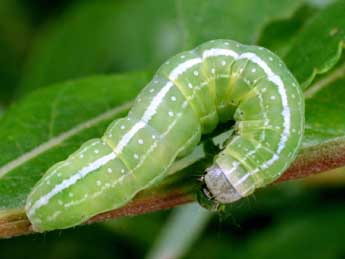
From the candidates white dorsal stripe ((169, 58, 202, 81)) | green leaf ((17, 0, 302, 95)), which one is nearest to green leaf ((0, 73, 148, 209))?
white dorsal stripe ((169, 58, 202, 81))

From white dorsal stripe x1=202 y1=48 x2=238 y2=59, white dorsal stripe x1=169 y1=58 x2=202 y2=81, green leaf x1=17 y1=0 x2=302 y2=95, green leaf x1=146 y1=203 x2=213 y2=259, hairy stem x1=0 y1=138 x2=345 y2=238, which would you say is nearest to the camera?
hairy stem x1=0 y1=138 x2=345 y2=238

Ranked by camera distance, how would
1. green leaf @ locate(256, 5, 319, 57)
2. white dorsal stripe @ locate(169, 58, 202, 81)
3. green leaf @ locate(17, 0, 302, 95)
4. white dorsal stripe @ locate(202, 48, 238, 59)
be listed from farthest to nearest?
green leaf @ locate(17, 0, 302, 95)
green leaf @ locate(256, 5, 319, 57)
white dorsal stripe @ locate(202, 48, 238, 59)
white dorsal stripe @ locate(169, 58, 202, 81)

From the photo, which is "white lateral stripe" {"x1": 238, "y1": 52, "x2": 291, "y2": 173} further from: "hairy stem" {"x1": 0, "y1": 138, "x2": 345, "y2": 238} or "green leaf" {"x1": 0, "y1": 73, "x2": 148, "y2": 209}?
"green leaf" {"x1": 0, "y1": 73, "x2": 148, "y2": 209}

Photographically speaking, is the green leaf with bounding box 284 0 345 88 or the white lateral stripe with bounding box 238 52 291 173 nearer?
the white lateral stripe with bounding box 238 52 291 173

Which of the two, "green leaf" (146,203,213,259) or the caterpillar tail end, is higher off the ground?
the caterpillar tail end

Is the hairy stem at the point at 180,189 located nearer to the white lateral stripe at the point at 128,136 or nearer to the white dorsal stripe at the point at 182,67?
the white lateral stripe at the point at 128,136

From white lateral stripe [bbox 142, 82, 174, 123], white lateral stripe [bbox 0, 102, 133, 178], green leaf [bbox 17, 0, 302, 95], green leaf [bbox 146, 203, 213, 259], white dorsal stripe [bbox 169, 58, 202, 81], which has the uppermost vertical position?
white dorsal stripe [bbox 169, 58, 202, 81]

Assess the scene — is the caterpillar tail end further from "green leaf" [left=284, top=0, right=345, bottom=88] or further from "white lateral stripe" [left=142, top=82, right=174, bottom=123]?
"green leaf" [left=284, top=0, right=345, bottom=88]

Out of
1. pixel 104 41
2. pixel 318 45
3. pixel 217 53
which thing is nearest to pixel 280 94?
pixel 217 53

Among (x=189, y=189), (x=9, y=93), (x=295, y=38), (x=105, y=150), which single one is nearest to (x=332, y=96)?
(x=295, y=38)
